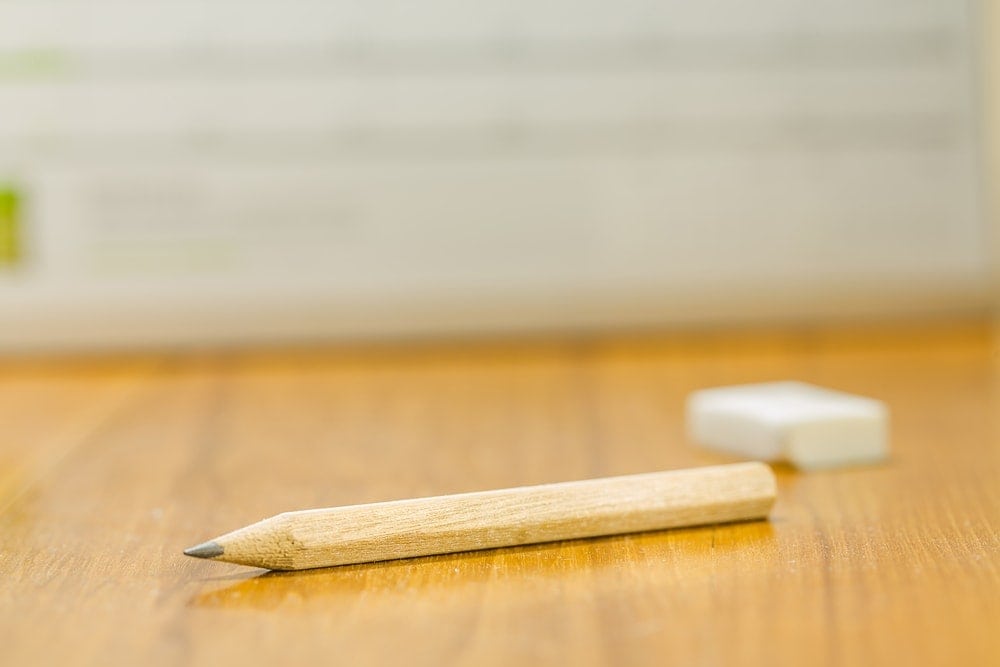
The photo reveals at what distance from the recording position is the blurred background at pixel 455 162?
104 cm

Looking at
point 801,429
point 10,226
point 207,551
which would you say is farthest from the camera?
point 10,226

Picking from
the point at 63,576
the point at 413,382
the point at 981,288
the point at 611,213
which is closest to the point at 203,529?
the point at 63,576

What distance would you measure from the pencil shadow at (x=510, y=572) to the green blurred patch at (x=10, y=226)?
2.44 feet

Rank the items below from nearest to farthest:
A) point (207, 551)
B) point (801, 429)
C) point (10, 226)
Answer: point (207, 551) < point (801, 429) < point (10, 226)

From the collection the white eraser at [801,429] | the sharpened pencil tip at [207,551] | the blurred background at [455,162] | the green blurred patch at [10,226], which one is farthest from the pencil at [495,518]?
the green blurred patch at [10,226]

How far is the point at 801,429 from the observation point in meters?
0.53

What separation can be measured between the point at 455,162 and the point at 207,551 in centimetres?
73

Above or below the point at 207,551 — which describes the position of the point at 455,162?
above

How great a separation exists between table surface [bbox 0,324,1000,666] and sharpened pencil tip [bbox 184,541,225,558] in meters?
0.01

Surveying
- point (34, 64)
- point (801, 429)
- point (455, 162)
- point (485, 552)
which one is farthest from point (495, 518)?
point (34, 64)

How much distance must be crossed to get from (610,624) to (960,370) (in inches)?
22.9

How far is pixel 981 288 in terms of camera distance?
108cm

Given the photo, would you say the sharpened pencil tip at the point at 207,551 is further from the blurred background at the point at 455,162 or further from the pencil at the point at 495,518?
the blurred background at the point at 455,162

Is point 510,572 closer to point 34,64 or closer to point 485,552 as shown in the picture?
point 485,552
